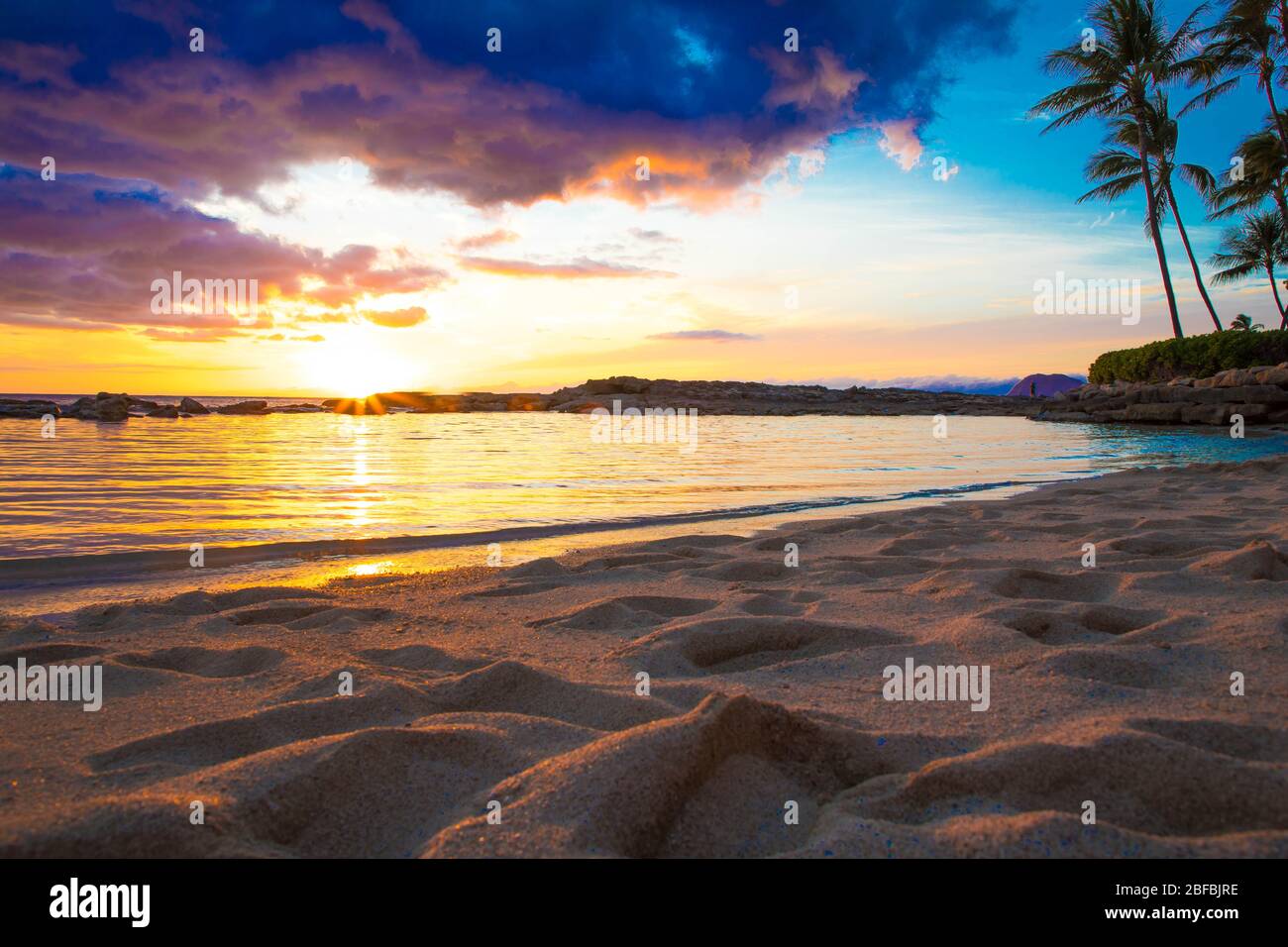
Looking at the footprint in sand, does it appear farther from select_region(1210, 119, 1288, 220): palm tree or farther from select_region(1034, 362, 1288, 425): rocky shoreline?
select_region(1210, 119, 1288, 220): palm tree

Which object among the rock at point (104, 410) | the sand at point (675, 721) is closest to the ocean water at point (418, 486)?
the sand at point (675, 721)

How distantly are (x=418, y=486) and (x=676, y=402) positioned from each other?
134 feet

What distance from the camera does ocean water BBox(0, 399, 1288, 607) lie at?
5.75 meters

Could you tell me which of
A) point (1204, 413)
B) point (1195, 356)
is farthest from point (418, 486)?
point (1195, 356)

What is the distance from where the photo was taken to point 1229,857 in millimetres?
1448

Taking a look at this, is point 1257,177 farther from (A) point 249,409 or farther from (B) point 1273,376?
(A) point 249,409

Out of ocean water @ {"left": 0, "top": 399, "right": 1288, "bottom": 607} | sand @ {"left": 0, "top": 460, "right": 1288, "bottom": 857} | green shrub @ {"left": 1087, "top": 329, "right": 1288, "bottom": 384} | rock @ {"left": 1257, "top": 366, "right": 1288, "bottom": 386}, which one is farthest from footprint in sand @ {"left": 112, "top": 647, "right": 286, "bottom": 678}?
green shrub @ {"left": 1087, "top": 329, "right": 1288, "bottom": 384}

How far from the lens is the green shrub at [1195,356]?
27.9 meters

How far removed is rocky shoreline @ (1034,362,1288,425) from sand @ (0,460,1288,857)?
22769 millimetres

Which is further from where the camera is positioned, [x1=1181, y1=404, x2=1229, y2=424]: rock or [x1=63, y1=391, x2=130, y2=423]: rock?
[x1=63, y1=391, x2=130, y2=423]: rock

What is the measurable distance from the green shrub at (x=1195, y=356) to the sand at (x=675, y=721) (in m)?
30.8

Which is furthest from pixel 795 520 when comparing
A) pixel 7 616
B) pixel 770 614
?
pixel 7 616

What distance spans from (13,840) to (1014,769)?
6.90 ft

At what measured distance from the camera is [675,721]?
195 cm
